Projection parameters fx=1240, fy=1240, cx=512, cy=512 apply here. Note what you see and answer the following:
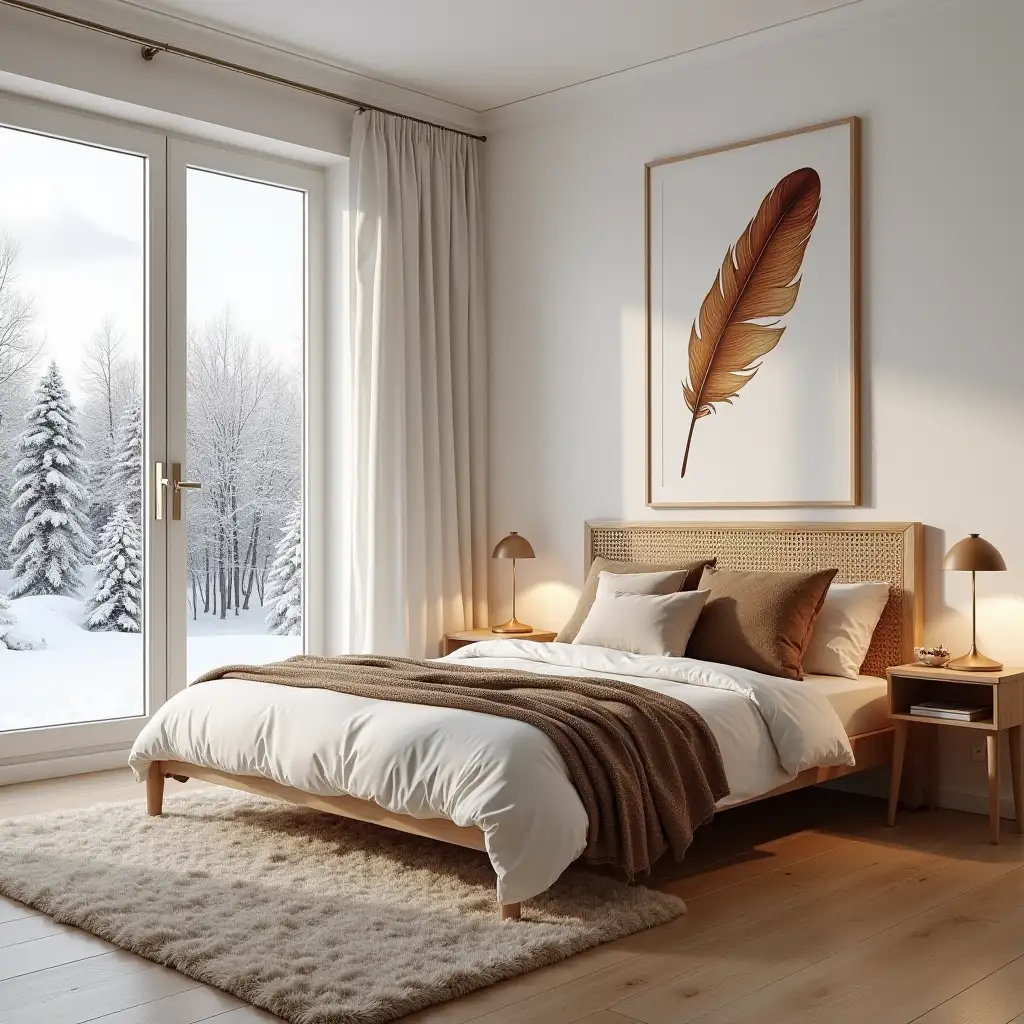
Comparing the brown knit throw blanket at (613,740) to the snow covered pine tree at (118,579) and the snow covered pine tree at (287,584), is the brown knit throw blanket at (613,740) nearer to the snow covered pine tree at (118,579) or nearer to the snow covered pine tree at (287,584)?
the snow covered pine tree at (118,579)

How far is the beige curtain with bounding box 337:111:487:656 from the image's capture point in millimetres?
5559

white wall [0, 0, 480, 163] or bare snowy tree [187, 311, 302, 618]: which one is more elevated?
white wall [0, 0, 480, 163]

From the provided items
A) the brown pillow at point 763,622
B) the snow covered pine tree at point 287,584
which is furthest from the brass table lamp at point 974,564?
the snow covered pine tree at point 287,584

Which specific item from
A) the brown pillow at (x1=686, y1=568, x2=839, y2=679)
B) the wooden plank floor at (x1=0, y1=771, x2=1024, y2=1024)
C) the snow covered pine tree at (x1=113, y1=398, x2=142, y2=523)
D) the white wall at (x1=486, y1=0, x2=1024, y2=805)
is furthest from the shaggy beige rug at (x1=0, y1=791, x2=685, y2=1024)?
the white wall at (x1=486, y1=0, x2=1024, y2=805)

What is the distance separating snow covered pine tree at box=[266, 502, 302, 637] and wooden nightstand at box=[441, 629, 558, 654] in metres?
0.70

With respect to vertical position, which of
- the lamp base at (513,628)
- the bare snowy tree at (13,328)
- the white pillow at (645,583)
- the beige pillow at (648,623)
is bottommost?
the lamp base at (513,628)

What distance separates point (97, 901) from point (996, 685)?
9.03 feet

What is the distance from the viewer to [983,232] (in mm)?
4379

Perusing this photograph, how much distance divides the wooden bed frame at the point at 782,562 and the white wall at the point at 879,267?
3.2 inches

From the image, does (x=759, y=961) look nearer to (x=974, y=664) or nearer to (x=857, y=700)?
(x=857, y=700)

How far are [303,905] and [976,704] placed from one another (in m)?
2.39

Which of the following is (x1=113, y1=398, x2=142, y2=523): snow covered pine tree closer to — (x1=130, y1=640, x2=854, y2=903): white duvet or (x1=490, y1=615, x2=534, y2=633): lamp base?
(x1=130, y1=640, x2=854, y2=903): white duvet

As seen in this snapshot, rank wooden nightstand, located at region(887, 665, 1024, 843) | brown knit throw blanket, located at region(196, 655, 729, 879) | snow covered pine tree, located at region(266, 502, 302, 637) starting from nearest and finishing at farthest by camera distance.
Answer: brown knit throw blanket, located at region(196, 655, 729, 879) < wooden nightstand, located at region(887, 665, 1024, 843) < snow covered pine tree, located at region(266, 502, 302, 637)

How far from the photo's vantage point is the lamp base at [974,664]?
4086 mm
